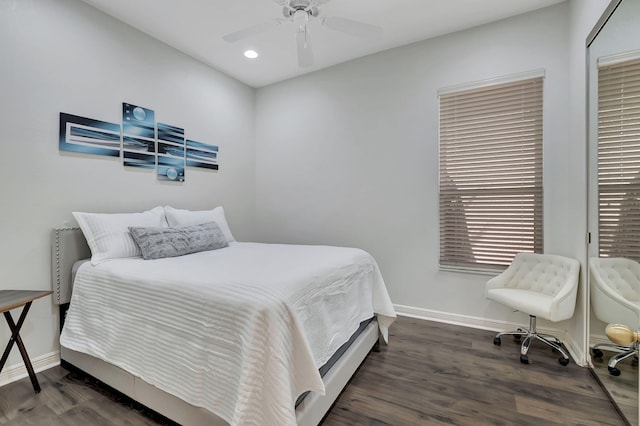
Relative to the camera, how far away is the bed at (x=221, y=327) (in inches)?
49.9

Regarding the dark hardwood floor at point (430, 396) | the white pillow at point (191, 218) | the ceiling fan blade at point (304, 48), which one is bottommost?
the dark hardwood floor at point (430, 396)

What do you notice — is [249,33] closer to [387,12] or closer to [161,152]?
[387,12]

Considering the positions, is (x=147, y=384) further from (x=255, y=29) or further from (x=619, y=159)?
(x=619, y=159)

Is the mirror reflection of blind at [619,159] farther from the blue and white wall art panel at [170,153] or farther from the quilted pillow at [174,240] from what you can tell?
the blue and white wall art panel at [170,153]

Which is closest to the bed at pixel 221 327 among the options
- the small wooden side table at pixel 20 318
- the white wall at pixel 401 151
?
the small wooden side table at pixel 20 318

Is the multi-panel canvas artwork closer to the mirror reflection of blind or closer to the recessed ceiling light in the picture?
the recessed ceiling light

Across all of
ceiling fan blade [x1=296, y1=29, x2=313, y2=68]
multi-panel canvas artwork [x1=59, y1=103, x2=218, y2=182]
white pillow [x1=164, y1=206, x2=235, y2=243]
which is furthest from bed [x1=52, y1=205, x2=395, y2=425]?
ceiling fan blade [x1=296, y1=29, x2=313, y2=68]

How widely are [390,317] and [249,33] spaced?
8.31 feet

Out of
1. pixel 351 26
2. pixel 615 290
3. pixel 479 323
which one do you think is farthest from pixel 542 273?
pixel 351 26

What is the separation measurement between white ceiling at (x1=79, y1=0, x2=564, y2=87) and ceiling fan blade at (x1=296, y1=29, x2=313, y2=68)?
343mm

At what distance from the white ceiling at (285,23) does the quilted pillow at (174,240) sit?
1.96m

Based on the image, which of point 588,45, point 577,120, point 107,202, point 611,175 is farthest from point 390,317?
point 107,202

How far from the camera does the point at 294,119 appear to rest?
13.2 ft

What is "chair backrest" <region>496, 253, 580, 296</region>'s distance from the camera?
234cm
